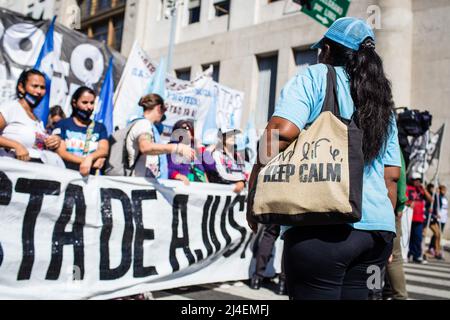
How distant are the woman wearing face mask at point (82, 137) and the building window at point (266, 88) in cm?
1365

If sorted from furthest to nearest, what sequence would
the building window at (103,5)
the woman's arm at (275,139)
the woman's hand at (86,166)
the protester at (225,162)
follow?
the building window at (103,5) < the protester at (225,162) < the woman's hand at (86,166) < the woman's arm at (275,139)

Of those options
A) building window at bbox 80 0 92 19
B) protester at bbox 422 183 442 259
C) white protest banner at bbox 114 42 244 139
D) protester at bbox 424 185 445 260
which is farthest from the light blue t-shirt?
building window at bbox 80 0 92 19

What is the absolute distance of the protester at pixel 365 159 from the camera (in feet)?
5.23

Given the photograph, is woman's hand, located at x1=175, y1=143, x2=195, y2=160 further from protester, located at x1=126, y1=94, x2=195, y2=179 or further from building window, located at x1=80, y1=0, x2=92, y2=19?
building window, located at x1=80, y1=0, x2=92, y2=19

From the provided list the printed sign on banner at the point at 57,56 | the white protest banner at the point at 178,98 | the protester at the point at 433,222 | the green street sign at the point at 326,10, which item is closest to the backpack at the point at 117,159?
the white protest banner at the point at 178,98

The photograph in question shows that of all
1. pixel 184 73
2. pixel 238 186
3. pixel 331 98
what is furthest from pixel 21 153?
pixel 184 73

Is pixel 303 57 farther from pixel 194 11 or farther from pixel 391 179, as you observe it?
pixel 391 179

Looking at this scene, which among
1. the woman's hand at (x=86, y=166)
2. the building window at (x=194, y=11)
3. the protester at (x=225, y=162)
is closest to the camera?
the woman's hand at (x=86, y=166)

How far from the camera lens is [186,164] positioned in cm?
511

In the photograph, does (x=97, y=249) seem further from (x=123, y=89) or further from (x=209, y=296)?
(x=123, y=89)

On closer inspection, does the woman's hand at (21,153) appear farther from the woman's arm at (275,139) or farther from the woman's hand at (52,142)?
the woman's arm at (275,139)

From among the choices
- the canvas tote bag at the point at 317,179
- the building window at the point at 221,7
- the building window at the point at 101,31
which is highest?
the building window at the point at 101,31

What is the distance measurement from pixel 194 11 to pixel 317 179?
67.7ft

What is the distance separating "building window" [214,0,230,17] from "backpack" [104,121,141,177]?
16.4 meters
